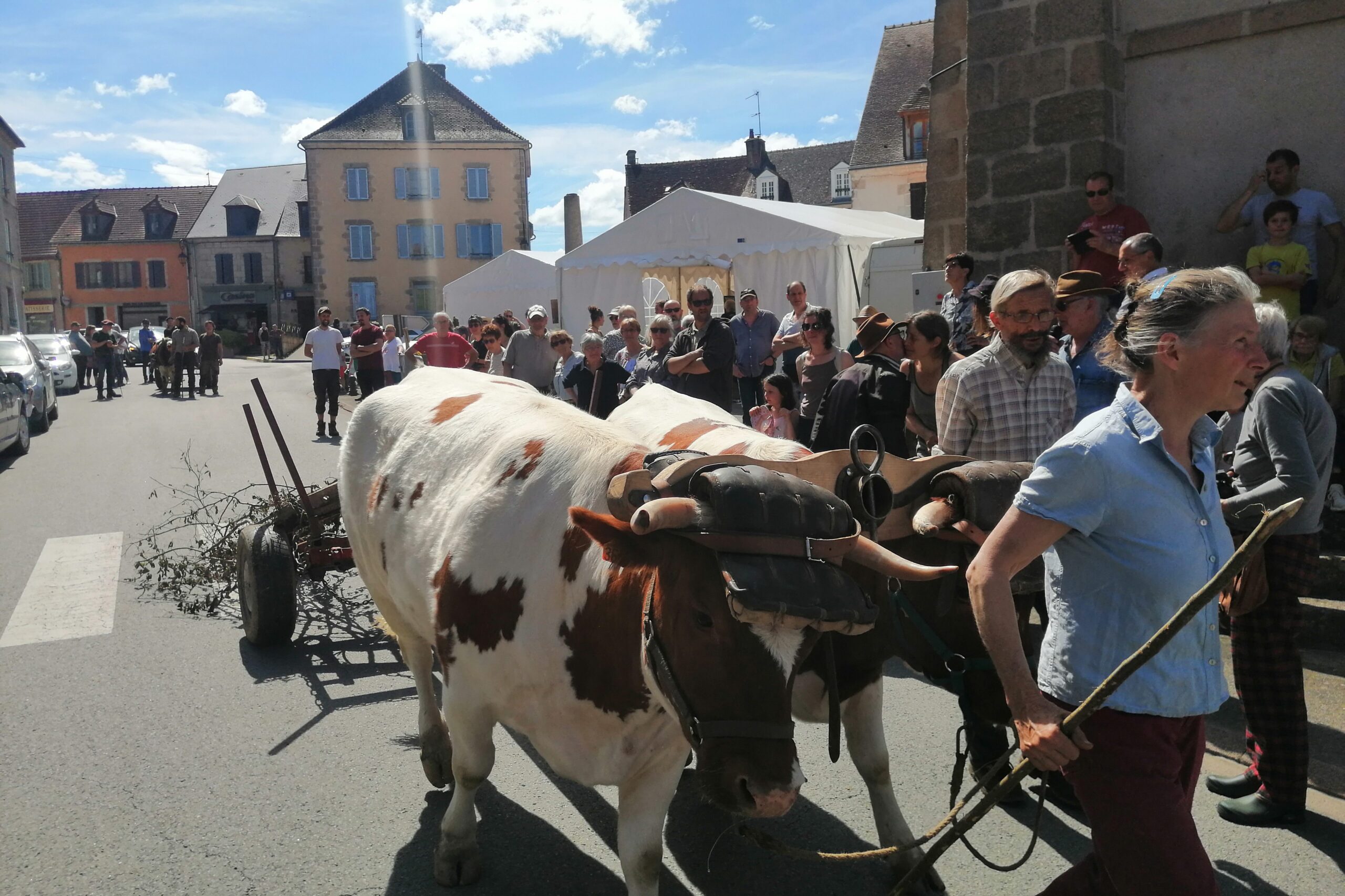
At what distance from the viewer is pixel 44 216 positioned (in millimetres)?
63500

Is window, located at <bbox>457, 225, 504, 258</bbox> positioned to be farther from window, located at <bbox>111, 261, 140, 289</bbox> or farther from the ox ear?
the ox ear

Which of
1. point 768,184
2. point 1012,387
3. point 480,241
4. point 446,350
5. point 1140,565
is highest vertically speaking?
point 768,184

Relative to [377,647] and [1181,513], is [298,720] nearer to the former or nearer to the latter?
[377,647]

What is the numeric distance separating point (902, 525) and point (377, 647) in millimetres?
3592

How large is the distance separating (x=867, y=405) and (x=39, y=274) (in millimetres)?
69138

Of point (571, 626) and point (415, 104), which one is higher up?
point (415, 104)

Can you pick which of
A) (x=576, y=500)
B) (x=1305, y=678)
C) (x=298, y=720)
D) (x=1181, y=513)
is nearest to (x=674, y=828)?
(x=576, y=500)

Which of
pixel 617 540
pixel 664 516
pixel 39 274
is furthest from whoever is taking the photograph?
pixel 39 274

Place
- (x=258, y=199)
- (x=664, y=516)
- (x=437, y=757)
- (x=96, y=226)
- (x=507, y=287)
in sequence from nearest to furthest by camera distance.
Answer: (x=664, y=516)
(x=437, y=757)
(x=507, y=287)
(x=258, y=199)
(x=96, y=226)

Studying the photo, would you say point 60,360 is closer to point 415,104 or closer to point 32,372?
point 32,372

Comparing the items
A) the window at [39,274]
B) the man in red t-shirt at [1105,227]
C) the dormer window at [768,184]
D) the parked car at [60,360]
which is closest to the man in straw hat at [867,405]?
the man in red t-shirt at [1105,227]

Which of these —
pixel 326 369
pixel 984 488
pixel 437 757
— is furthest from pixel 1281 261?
pixel 326 369

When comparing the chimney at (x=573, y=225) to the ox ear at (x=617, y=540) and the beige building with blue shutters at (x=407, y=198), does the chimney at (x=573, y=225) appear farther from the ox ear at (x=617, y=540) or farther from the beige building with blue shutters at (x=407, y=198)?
the ox ear at (x=617, y=540)

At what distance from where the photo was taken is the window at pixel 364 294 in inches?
1980
